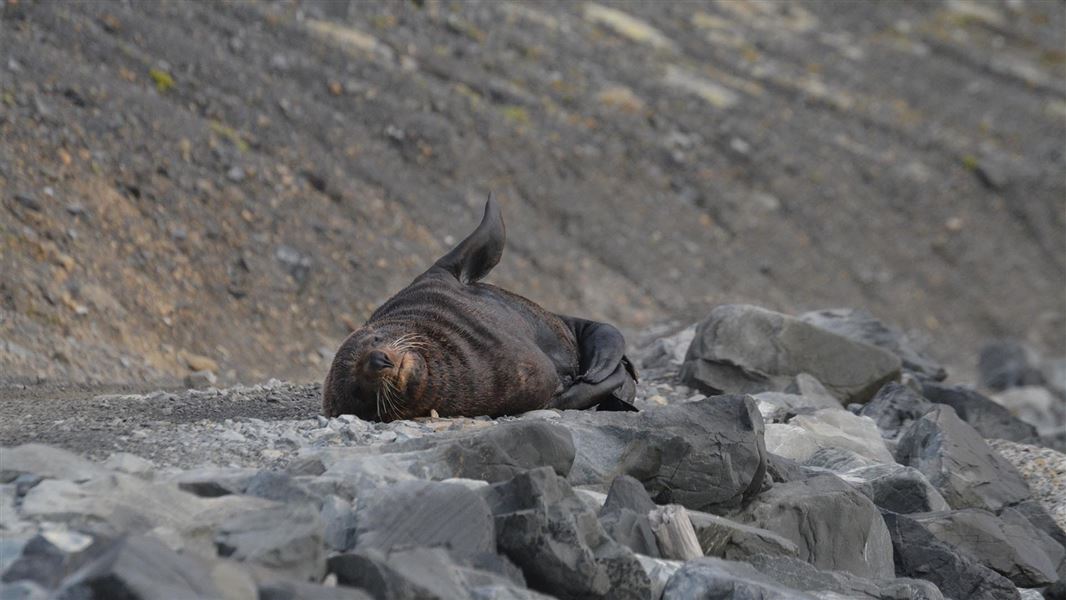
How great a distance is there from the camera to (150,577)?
12.3 feet

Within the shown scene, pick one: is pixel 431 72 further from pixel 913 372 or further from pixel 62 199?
pixel 913 372

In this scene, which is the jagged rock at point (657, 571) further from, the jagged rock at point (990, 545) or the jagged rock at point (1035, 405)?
the jagged rock at point (1035, 405)

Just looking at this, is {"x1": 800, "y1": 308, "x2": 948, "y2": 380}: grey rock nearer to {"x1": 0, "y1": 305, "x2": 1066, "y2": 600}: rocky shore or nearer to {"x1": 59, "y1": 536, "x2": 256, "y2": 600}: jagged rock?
{"x1": 0, "y1": 305, "x2": 1066, "y2": 600}: rocky shore

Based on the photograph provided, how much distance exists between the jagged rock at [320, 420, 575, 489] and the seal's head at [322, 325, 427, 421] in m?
0.82

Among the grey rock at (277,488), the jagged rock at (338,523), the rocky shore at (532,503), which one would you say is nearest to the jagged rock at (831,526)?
the rocky shore at (532,503)

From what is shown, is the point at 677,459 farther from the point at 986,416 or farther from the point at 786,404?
the point at 986,416

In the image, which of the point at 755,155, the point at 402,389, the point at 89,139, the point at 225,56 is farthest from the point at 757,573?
the point at 755,155

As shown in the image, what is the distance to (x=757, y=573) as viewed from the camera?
5465 millimetres

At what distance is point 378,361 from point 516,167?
34.9 ft

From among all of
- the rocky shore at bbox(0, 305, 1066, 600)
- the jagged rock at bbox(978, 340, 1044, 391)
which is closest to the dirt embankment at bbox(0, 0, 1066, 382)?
the jagged rock at bbox(978, 340, 1044, 391)

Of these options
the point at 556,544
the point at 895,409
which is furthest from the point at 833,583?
the point at 895,409

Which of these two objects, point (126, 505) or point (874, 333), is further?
point (874, 333)

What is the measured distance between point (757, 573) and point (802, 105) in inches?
716

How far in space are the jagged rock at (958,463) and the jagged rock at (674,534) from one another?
2704 millimetres
